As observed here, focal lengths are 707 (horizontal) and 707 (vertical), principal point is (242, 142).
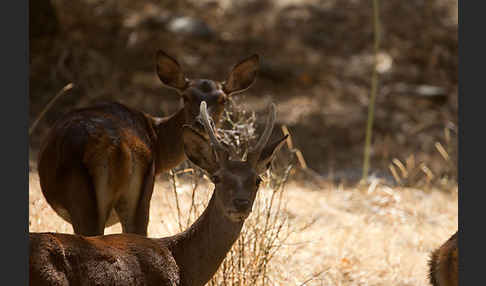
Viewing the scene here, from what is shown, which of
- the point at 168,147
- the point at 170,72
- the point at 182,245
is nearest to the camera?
the point at 182,245

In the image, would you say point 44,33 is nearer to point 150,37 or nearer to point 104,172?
point 150,37

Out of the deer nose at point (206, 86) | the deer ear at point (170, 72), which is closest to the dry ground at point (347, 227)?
the deer nose at point (206, 86)

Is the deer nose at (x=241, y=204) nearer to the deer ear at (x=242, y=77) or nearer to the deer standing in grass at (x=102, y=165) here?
the deer standing in grass at (x=102, y=165)

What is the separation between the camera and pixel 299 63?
13.4 meters

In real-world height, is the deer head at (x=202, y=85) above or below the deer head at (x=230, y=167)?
above

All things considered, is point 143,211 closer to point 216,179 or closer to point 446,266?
point 216,179

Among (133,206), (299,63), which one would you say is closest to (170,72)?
(133,206)

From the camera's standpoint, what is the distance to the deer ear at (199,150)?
4.04 m

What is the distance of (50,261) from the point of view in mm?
2986

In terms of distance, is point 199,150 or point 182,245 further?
point 199,150

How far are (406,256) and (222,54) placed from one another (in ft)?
24.5

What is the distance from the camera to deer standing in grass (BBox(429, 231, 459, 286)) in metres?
4.05

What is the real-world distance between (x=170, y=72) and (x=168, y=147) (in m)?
0.64

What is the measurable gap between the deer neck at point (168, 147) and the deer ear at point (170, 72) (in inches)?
13.6
